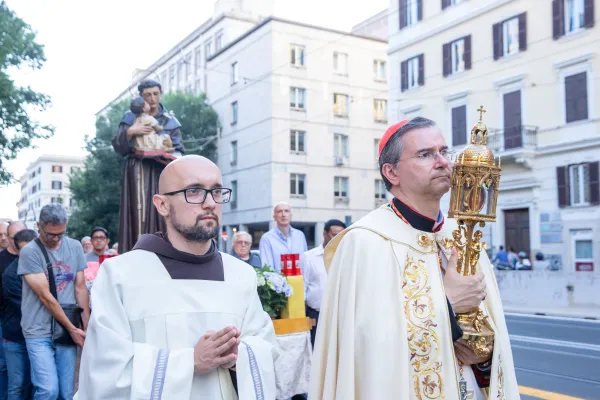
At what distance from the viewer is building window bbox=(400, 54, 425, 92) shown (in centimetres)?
2998

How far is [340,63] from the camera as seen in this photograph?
132ft

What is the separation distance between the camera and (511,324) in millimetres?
15281

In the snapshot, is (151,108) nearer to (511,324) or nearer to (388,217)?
(388,217)

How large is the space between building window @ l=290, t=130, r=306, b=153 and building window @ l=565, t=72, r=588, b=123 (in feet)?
59.2

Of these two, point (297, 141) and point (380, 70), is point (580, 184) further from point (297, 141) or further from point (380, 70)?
point (380, 70)

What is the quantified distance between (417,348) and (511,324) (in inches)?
528

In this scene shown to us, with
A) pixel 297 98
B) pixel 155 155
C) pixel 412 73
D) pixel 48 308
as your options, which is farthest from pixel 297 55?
pixel 48 308

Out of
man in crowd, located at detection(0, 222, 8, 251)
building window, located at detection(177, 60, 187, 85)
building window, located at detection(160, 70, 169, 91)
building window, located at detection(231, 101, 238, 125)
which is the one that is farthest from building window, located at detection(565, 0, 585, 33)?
building window, located at detection(160, 70, 169, 91)

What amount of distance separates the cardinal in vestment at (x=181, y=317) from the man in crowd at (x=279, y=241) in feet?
14.8

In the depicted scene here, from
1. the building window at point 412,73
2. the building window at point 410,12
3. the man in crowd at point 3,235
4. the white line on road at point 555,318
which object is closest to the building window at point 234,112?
the building window at point 412,73

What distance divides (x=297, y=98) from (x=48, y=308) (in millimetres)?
34562

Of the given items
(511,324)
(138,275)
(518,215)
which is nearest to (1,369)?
(138,275)

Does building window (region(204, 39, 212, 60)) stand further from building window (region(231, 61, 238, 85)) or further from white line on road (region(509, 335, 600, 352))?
white line on road (region(509, 335, 600, 352))

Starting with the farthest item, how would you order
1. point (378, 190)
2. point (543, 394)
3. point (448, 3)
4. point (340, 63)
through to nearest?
point (378, 190), point (340, 63), point (448, 3), point (543, 394)
